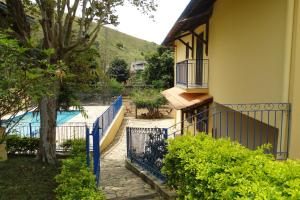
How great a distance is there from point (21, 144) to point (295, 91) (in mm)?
9323

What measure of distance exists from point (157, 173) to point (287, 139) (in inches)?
136

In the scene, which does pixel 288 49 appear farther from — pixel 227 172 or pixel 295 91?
pixel 227 172

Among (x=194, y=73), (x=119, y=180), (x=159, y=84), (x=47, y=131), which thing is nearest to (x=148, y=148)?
(x=119, y=180)

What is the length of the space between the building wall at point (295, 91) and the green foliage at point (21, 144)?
Result: 28.7 ft

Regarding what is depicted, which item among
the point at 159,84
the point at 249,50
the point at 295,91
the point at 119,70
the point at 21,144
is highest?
the point at 119,70

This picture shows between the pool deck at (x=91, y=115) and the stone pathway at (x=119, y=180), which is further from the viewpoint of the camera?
the pool deck at (x=91, y=115)

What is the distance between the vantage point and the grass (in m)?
6.34

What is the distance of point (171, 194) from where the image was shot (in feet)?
21.1

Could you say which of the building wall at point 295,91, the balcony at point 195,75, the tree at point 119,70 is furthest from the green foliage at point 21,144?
→ the tree at point 119,70

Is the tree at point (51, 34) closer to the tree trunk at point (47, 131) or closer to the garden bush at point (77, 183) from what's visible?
the tree trunk at point (47, 131)

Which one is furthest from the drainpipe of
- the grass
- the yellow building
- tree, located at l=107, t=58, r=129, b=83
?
tree, located at l=107, t=58, r=129, b=83

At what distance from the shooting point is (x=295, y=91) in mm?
6008

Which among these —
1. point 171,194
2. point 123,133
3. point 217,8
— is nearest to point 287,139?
point 171,194

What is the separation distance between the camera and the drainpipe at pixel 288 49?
602 cm
